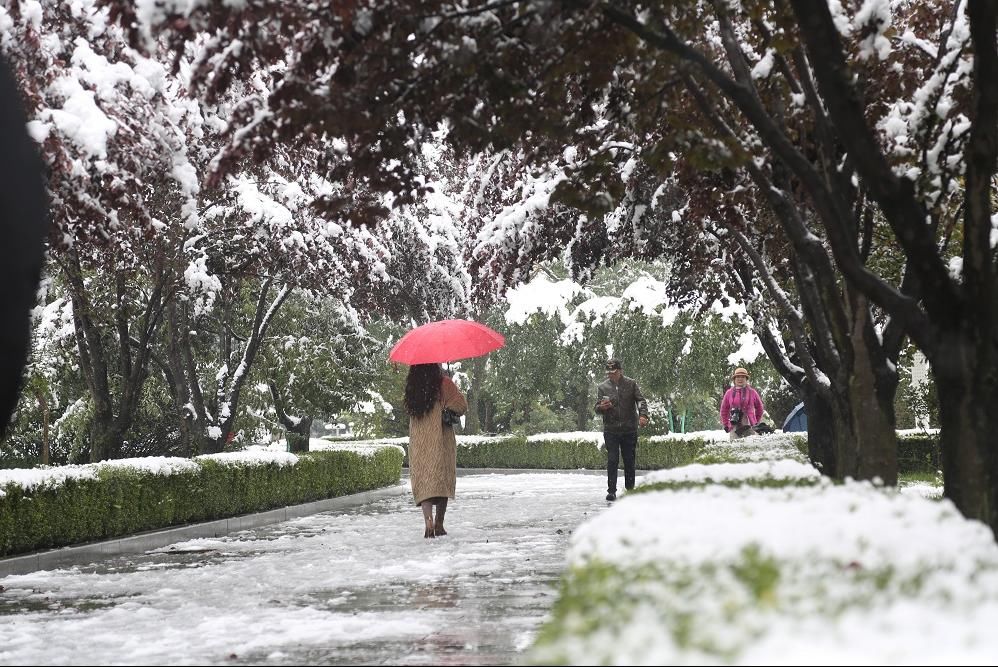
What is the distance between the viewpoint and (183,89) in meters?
14.3

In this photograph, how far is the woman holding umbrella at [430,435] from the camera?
13305 mm

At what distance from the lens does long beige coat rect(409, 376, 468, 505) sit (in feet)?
43.6

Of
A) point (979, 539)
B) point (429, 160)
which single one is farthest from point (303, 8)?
point (429, 160)

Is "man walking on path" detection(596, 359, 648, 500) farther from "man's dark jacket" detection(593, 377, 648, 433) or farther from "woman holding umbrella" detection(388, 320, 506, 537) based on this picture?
"woman holding umbrella" detection(388, 320, 506, 537)

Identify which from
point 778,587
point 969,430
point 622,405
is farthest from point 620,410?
point 778,587

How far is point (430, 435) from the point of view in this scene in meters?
13.4

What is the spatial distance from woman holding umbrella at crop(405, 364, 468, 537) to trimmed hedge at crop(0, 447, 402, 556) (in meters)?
3.05

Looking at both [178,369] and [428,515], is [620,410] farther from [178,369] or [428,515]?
[178,369]

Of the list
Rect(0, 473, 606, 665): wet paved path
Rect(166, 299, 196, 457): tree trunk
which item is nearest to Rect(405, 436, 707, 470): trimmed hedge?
Rect(166, 299, 196, 457): tree trunk

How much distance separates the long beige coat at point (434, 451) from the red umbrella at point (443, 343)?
416 millimetres

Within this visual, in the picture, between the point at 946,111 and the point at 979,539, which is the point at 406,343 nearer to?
the point at 946,111

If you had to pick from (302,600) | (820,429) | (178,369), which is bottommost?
(302,600)

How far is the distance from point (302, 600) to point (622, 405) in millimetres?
9578

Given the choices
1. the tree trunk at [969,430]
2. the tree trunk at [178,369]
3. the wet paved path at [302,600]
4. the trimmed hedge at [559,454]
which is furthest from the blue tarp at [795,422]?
the tree trunk at [969,430]
